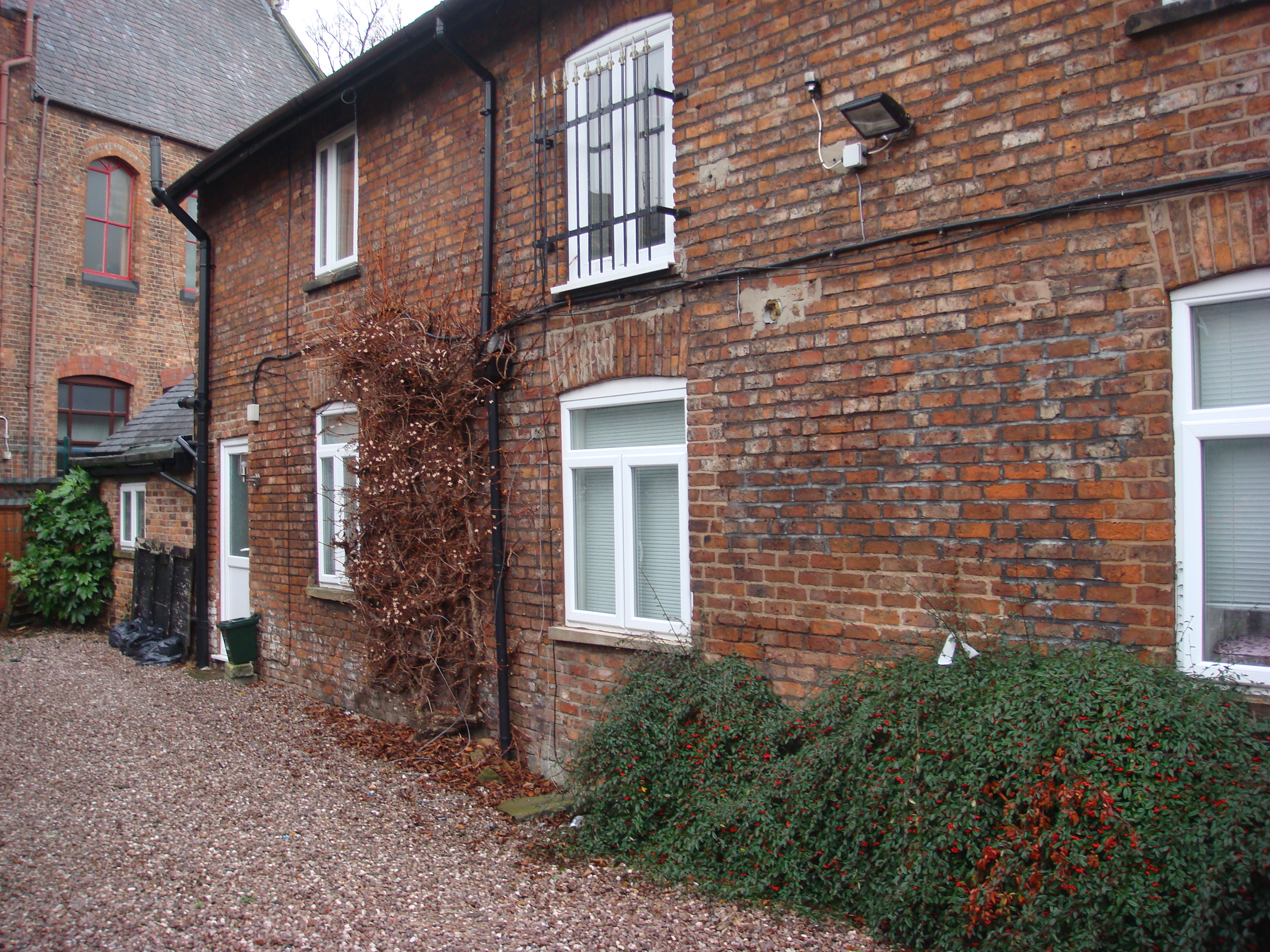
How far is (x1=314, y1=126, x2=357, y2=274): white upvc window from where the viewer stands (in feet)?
27.7

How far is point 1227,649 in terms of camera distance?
3504 mm

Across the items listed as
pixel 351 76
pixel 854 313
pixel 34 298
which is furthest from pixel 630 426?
pixel 34 298

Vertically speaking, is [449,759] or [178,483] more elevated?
[178,483]

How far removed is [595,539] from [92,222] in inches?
603

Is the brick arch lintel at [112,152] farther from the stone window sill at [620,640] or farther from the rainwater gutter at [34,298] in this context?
the stone window sill at [620,640]

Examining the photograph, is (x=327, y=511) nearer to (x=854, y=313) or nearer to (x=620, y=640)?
(x=620, y=640)

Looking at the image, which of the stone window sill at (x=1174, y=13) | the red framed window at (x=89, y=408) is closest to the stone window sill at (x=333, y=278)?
the stone window sill at (x=1174, y=13)

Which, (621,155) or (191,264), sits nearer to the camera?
(621,155)

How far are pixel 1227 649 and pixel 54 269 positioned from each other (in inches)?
714

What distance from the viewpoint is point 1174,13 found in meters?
3.50

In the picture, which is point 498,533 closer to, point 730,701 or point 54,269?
point 730,701

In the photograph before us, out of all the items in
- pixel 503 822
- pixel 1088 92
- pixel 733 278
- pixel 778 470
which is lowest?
pixel 503 822

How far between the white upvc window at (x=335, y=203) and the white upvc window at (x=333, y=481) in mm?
1420

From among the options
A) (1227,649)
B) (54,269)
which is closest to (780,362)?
(1227,649)
